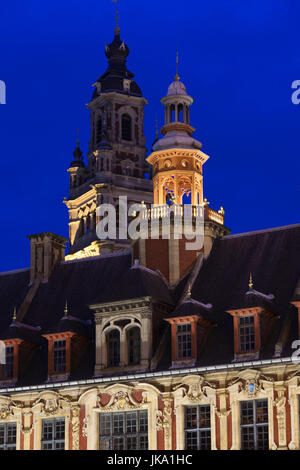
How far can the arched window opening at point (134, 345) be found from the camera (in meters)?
56.4

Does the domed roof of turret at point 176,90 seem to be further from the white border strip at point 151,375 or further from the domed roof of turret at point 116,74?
the domed roof of turret at point 116,74

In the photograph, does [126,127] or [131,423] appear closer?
[131,423]

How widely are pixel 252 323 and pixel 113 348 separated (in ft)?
24.1

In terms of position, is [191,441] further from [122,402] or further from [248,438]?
[122,402]

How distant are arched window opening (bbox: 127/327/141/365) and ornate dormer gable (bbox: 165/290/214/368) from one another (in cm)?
177

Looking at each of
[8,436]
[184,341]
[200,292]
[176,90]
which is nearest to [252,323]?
[184,341]

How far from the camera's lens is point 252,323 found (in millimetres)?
54031

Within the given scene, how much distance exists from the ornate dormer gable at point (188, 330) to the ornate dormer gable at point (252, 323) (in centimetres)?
175

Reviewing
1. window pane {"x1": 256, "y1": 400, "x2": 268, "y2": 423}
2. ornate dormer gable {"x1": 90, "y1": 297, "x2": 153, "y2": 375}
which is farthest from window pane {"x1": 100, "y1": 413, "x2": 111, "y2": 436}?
window pane {"x1": 256, "y1": 400, "x2": 268, "y2": 423}

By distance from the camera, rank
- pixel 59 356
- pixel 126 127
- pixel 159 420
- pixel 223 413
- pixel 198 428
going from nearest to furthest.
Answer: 1. pixel 223 413
2. pixel 198 428
3. pixel 159 420
4. pixel 59 356
5. pixel 126 127

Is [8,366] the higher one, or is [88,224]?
[88,224]

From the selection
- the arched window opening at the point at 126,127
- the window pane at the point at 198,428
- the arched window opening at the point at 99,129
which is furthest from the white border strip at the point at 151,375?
the arched window opening at the point at 99,129

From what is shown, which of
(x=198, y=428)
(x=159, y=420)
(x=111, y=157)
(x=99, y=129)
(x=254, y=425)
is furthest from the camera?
(x=99, y=129)

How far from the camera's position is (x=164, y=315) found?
57.9 meters
